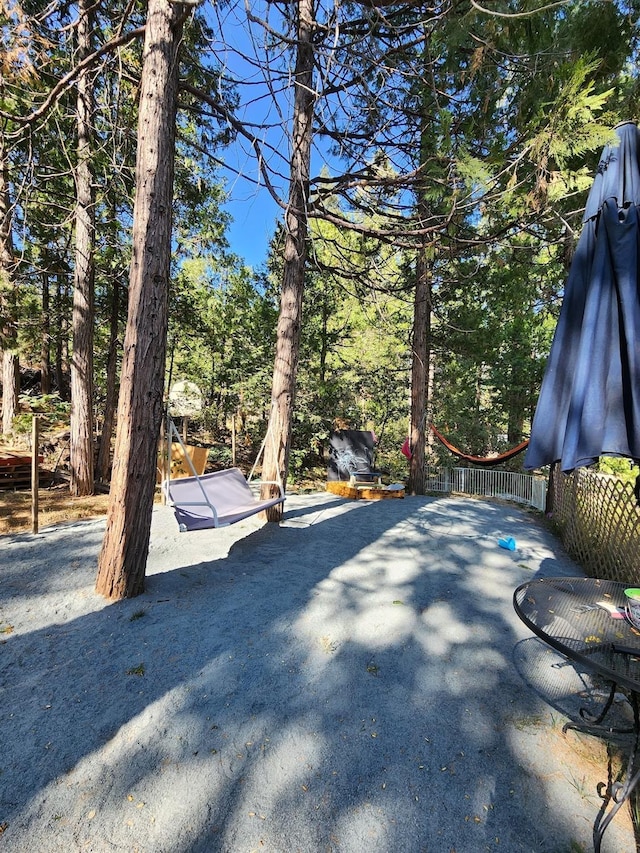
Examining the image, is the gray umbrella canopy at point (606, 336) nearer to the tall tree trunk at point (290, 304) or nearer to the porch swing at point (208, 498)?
the porch swing at point (208, 498)

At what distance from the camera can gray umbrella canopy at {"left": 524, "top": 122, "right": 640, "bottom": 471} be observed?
1.51 meters

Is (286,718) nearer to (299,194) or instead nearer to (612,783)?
(612,783)

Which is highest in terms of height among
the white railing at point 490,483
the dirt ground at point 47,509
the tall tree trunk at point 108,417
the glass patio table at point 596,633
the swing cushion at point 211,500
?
the tall tree trunk at point 108,417

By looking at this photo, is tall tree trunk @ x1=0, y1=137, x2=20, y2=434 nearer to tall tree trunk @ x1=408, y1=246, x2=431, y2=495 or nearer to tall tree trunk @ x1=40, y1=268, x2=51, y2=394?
tall tree trunk @ x1=40, y1=268, x2=51, y2=394

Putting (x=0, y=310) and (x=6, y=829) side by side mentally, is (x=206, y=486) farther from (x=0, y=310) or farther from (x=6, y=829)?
(x=0, y=310)

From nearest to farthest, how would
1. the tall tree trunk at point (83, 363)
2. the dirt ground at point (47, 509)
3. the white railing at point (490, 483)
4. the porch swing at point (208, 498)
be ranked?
the porch swing at point (208, 498), the dirt ground at point (47, 509), the tall tree trunk at point (83, 363), the white railing at point (490, 483)

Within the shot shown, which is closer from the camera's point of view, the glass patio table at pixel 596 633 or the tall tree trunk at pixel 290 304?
the glass patio table at pixel 596 633

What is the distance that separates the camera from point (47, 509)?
4871 mm

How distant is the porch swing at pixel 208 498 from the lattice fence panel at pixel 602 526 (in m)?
2.73

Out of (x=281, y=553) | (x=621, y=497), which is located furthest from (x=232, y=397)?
(x=621, y=497)

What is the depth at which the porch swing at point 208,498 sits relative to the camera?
2.91 m

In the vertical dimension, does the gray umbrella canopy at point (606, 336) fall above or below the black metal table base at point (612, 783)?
above

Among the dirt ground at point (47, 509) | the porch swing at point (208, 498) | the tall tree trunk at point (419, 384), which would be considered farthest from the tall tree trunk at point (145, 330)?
the tall tree trunk at point (419, 384)

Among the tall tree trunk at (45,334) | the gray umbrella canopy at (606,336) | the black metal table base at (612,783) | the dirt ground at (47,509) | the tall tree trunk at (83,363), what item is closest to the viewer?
the black metal table base at (612,783)
